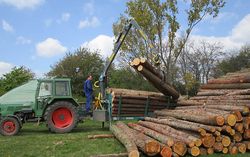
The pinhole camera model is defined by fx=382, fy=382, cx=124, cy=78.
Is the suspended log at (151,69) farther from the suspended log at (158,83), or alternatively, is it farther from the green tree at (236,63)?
the green tree at (236,63)

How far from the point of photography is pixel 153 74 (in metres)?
14.5

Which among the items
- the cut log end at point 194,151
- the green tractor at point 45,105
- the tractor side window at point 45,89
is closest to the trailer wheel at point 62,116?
the green tractor at point 45,105

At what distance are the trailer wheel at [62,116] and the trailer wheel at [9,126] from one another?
1210 mm

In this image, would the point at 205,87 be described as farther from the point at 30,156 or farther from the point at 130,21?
the point at 30,156

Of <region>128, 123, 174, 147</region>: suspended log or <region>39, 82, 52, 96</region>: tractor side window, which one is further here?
<region>39, 82, 52, 96</region>: tractor side window

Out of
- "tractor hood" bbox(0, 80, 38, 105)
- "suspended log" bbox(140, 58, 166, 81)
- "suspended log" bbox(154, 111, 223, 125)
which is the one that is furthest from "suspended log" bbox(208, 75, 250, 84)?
"tractor hood" bbox(0, 80, 38, 105)

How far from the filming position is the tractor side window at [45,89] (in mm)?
14484

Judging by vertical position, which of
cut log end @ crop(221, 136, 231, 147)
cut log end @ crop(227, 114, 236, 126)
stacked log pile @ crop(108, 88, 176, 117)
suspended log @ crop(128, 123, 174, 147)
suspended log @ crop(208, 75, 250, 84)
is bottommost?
cut log end @ crop(221, 136, 231, 147)

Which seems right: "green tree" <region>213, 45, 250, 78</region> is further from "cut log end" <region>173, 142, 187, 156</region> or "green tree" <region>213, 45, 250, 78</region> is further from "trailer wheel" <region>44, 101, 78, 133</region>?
"cut log end" <region>173, 142, 187, 156</region>

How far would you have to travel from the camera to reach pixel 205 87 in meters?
15.5

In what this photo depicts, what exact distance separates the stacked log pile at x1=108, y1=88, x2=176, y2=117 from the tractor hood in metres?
3.02

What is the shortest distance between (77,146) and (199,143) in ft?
11.3

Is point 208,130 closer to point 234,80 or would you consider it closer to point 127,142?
point 127,142

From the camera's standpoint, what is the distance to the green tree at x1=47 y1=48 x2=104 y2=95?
1259 inches
